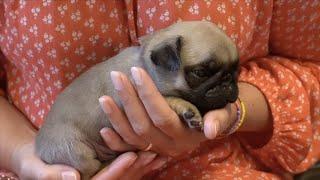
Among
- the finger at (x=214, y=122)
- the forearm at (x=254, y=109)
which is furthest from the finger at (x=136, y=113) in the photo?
the forearm at (x=254, y=109)

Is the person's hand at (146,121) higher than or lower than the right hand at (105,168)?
higher

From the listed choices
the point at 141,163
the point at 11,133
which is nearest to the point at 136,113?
the point at 141,163

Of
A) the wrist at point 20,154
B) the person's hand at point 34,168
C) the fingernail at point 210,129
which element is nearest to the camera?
the fingernail at point 210,129

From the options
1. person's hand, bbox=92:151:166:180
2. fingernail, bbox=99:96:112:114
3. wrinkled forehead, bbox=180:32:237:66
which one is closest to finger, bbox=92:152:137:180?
person's hand, bbox=92:151:166:180

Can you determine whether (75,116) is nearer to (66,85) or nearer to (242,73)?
(66,85)

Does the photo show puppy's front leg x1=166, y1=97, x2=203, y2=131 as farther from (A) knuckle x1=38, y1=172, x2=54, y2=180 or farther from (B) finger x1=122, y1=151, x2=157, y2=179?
(A) knuckle x1=38, y1=172, x2=54, y2=180

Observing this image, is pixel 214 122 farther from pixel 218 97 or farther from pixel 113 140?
pixel 113 140

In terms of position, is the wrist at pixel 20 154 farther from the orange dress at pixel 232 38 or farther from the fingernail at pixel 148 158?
the fingernail at pixel 148 158

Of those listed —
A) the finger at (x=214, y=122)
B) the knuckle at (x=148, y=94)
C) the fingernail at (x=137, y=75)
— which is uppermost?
the fingernail at (x=137, y=75)
